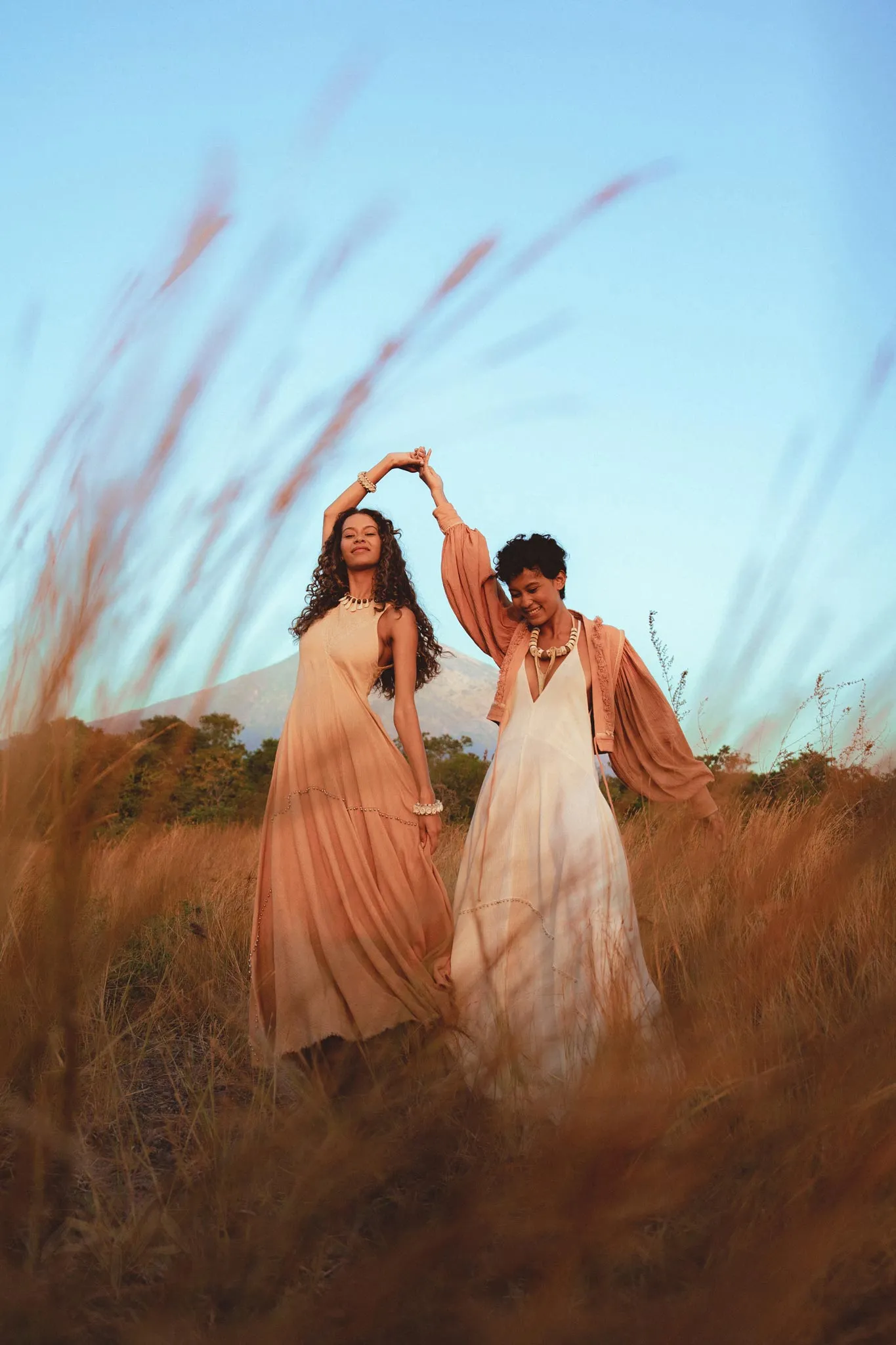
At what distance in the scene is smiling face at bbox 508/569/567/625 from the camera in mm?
3475

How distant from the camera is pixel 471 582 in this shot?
12.1ft

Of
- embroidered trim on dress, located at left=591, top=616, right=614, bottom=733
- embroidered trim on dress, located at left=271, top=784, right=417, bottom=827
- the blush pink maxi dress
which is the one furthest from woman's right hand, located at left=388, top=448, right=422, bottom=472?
embroidered trim on dress, located at left=271, top=784, right=417, bottom=827

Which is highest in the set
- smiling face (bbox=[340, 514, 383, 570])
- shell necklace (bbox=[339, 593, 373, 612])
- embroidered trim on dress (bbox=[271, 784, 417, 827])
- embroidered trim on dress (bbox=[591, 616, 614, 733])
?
smiling face (bbox=[340, 514, 383, 570])

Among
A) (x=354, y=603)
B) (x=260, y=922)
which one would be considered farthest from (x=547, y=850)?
(x=354, y=603)

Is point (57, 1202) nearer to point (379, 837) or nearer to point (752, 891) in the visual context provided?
point (752, 891)

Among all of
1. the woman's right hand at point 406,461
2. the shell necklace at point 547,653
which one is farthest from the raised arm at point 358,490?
the shell necklace at point 547,653

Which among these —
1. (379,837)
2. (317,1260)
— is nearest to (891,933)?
(379,837)

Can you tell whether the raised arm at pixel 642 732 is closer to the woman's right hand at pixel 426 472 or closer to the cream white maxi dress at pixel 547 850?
the cream white maxi dress at pixel 547 850

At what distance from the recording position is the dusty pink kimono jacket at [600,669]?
11.7 ft

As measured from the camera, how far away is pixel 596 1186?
30.0 inches

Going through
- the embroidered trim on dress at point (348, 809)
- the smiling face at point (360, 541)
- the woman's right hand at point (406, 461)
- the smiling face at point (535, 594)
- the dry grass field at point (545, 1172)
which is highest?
the woman's right hand at point (406, 461)

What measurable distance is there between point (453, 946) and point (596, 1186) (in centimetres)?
271

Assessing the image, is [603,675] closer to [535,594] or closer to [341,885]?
[535,594]

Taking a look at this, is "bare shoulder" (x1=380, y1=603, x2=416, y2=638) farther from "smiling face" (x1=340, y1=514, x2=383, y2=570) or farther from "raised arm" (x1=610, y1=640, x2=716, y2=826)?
"raised arm" (x1=610, y1=640, x2=716, y2=826)
